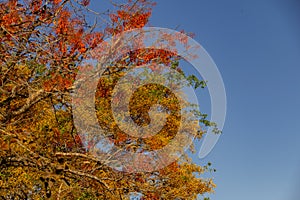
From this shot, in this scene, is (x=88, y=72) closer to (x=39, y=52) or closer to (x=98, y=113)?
(x=39, y=52)

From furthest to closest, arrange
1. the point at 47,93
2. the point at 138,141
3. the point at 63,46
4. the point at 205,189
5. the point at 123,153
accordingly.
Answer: the point at 205,189 < the point at 138,141 < the point at 123,153 < the point at 63,46 < the point at 47,93

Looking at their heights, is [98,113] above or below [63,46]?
above

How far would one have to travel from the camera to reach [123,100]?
49.2ft

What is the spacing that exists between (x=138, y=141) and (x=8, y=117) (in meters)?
7.11

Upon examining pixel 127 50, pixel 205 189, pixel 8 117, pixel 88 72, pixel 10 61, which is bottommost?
pixel 8 117

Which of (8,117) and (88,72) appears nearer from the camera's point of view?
(8,117)

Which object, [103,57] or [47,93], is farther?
[103,57]

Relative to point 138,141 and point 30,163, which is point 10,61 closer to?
point 30,163

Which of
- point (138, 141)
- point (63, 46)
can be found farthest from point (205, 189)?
point (63, 46)

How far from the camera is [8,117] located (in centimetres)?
799

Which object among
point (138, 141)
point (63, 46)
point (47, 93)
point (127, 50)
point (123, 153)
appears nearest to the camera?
point (47, 93)

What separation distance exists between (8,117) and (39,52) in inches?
59.7

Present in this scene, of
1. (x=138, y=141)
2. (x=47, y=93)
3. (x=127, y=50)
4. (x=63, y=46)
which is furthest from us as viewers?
(x=138, y=141)

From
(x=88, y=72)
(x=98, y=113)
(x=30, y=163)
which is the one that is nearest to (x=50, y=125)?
(x=98, y=113)
